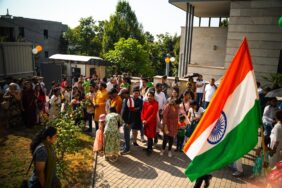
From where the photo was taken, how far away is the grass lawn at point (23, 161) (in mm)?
5820

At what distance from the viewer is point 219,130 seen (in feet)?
12.3

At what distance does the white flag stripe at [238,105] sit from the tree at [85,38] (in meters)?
42.2

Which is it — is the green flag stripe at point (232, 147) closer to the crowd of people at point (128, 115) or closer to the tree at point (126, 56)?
the crowd of people at point (128, 115)

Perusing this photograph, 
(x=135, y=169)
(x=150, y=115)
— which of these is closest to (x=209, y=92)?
(x=150, y=115)

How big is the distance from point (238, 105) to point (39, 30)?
41784 mm

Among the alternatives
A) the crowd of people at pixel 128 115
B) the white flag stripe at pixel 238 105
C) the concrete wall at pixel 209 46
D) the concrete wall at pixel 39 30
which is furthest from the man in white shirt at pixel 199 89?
the concrete wall at pixel 39 30

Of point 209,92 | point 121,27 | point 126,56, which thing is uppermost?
point 121,27

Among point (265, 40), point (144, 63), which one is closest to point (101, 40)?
point (144, 63)

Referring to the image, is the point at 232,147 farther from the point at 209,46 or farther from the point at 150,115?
the point at 209,46

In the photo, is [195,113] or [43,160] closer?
[43,160]

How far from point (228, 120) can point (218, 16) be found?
20282 mm

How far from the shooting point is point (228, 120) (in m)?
3.73

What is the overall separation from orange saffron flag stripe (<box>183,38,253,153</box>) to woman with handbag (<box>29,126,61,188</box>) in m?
2.40

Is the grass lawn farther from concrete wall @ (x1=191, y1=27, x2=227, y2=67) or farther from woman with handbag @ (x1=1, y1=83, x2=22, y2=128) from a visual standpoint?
concrete wall @ (x1=191, y1=27, x2=227, y2=67)
